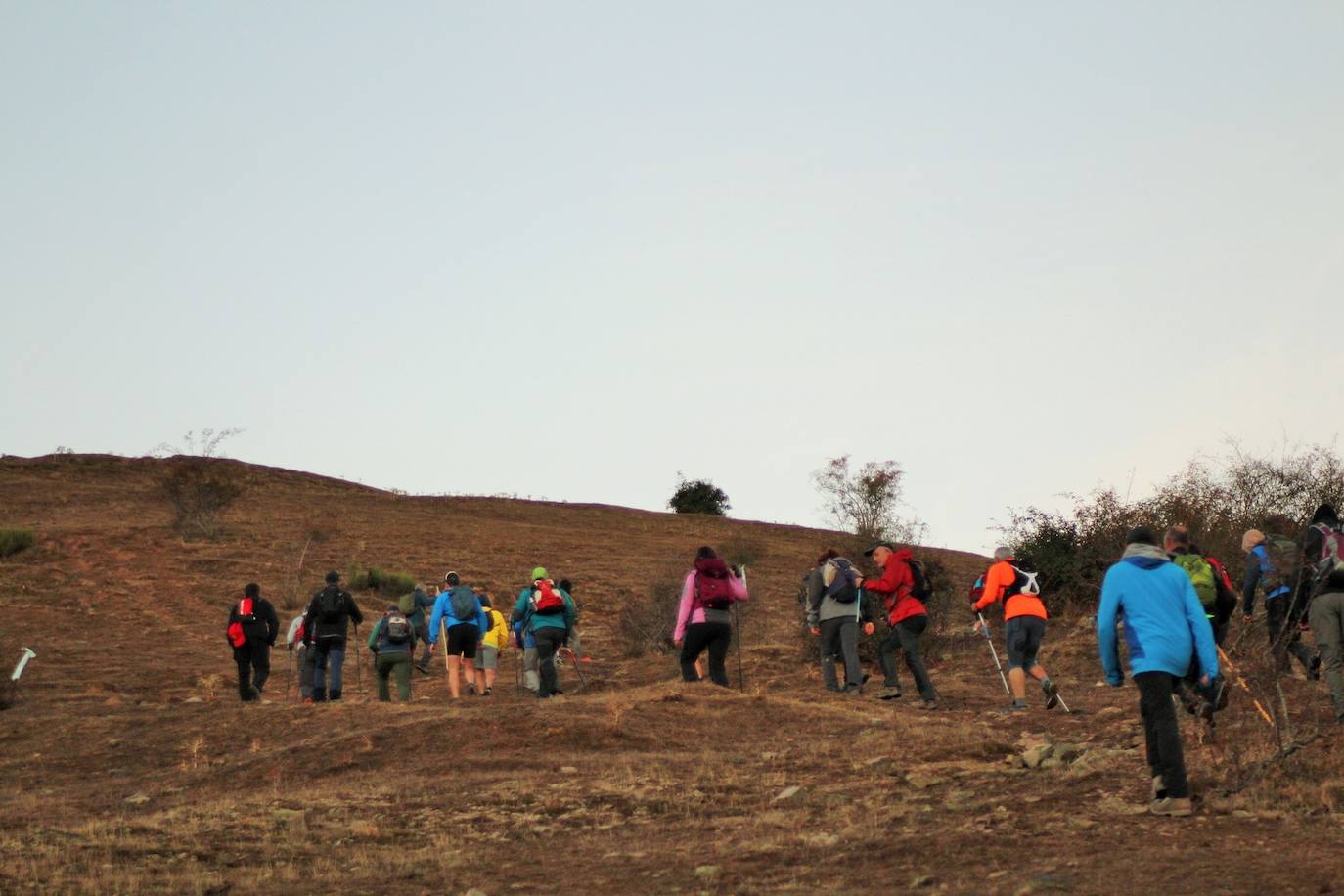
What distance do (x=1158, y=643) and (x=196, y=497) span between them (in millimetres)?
37000

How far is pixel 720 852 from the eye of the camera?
8.29 meters

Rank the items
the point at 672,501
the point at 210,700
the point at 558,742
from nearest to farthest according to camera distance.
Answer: the point at 558,742, the point at 210,700, the point at 672,501

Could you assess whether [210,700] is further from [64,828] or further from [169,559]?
[169,559]

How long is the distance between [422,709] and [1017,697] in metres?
5.62

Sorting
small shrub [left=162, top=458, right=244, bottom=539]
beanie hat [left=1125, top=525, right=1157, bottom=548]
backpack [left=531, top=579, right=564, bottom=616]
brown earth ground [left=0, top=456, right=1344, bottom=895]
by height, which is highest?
small shrub [left=162, top=458, right=244, bottom=539]

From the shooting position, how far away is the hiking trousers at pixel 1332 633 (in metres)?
10.8

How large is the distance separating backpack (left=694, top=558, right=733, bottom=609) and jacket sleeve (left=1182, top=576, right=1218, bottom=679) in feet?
24.2

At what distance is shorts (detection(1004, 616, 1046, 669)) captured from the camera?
1386cm

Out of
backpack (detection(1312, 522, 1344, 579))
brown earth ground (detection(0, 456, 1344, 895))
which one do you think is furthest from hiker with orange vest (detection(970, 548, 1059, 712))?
backpack (detection(1312, 522, 1344, 579))

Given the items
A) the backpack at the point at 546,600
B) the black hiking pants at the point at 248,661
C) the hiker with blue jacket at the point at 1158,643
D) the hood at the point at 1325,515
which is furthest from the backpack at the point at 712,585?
the hiker with blue jacket at the point at 1158,643

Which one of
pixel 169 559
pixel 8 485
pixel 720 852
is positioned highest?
pixel 8 485

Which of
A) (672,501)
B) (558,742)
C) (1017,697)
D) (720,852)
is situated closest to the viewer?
(720,852)

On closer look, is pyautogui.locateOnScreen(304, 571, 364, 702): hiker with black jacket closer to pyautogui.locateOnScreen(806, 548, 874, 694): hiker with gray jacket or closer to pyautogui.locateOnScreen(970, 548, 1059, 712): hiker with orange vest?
pyautogui.locateOnScreen(806, 548, 874, 694): hiker with gray jacket

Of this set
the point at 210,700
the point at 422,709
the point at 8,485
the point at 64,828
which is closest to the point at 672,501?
the point at 8,485
